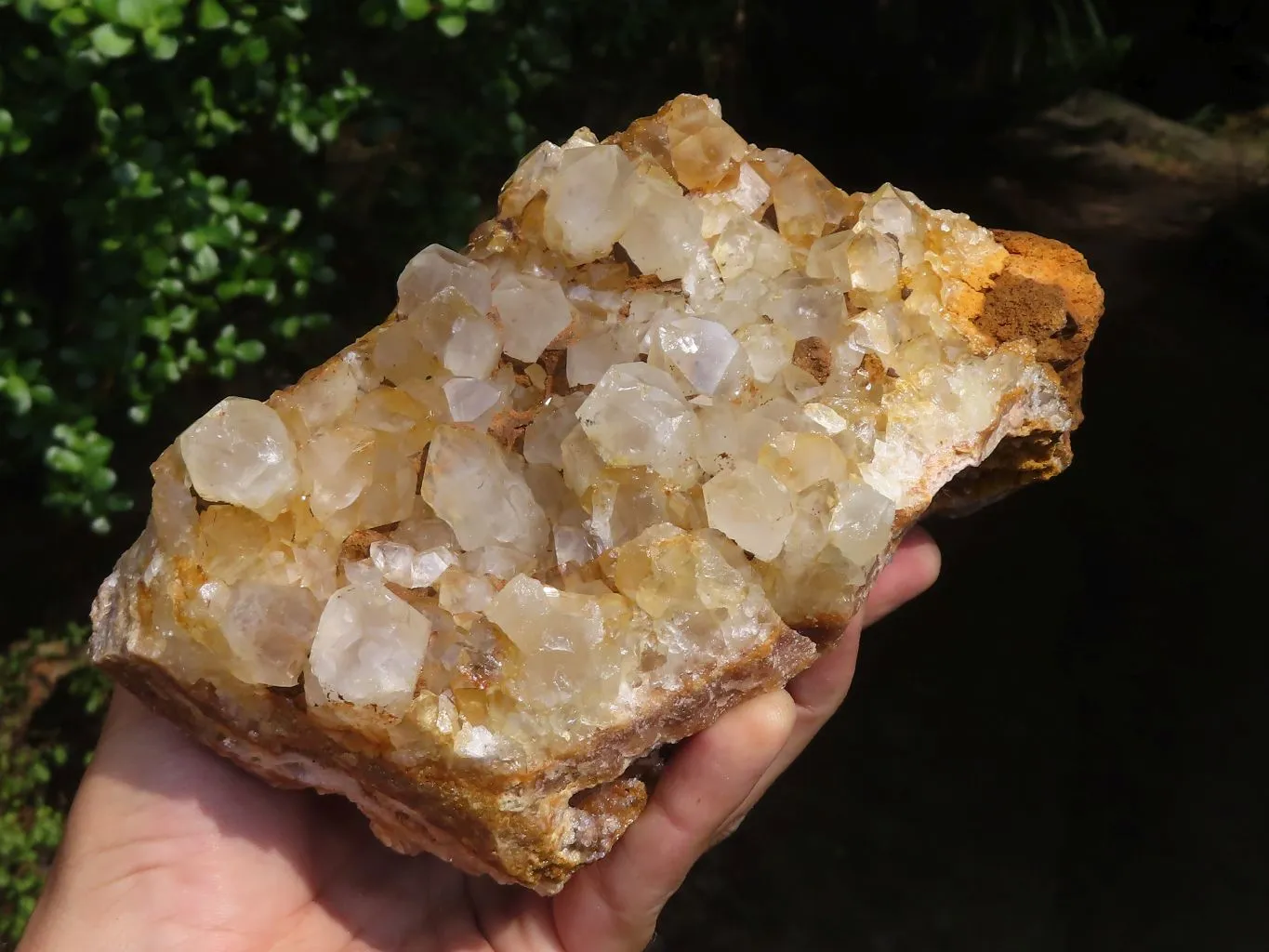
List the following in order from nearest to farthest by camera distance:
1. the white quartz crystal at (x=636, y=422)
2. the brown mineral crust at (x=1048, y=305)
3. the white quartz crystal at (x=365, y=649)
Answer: the white quartz crystal at (x=365, y=649) → the white quartz crystal at (x=636, y=422) → the brown mineral crust at (x=1048, y=305)

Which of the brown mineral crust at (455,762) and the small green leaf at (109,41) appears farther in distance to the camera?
the small green leaf at (109,41)

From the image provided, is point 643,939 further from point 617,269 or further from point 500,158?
point 500,158

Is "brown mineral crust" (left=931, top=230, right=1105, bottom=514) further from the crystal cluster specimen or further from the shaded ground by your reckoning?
the shaded ground

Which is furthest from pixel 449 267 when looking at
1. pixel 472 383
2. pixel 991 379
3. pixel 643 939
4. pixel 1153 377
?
pixel 1153 377

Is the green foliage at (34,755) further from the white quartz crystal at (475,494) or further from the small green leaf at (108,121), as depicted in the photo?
the white quartz crystal at (475,494)

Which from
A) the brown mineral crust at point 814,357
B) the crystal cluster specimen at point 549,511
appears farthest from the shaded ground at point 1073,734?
the brown mineral crust at point 814,357
